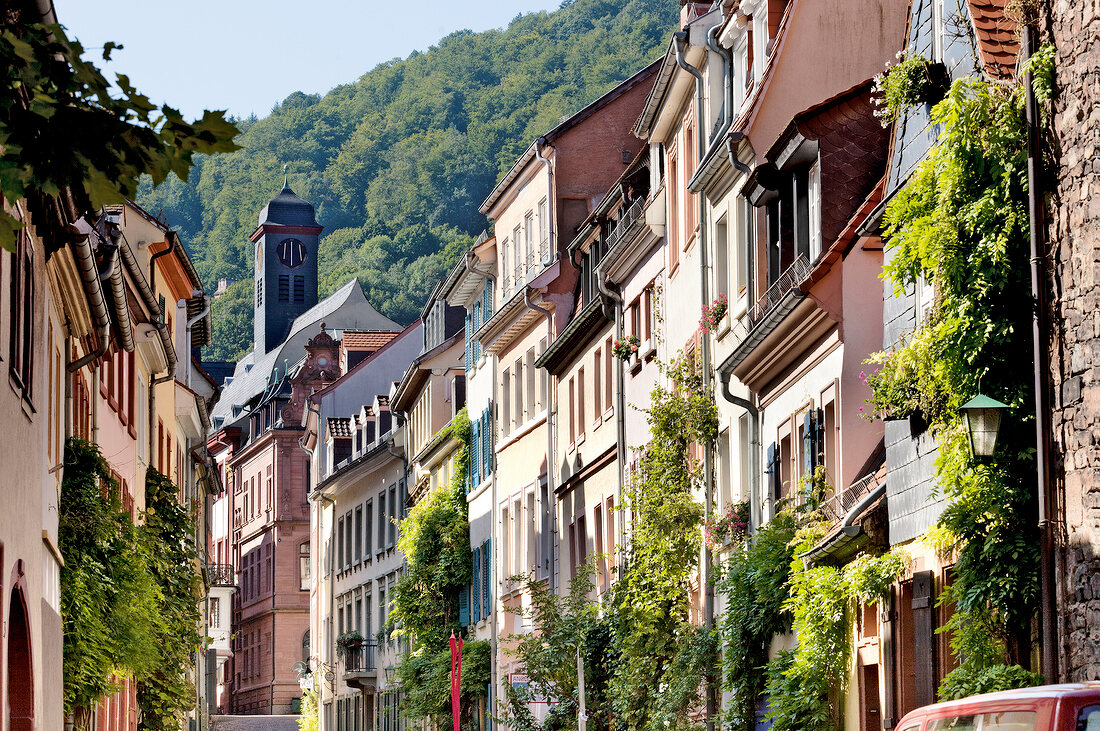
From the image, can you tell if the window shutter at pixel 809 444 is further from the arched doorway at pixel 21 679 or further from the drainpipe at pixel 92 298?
the arched doorway at pixel 21 679

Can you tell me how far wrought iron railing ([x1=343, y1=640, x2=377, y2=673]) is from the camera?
191 ft

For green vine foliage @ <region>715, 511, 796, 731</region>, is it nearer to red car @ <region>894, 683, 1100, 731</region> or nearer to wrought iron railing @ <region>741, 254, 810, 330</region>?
wrought iron railing @ <region>741, 254, 810, 330</region>

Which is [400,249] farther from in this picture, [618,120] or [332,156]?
[618,120]

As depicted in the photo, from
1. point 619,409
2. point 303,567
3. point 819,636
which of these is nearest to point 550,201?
point 619,409

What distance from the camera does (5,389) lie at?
14.1 meters

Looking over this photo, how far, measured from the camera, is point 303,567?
8481 centimetres

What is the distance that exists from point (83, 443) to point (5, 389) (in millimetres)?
9994

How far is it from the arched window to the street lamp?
72288mm

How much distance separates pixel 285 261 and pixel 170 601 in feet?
269

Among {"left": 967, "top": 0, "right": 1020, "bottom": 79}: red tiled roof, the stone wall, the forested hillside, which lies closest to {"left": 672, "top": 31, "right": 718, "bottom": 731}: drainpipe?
{"left": 967, "top": 0, "right": 1020, "bottom": 79}: red tiled roof

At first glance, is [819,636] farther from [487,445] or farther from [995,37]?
[487,445]

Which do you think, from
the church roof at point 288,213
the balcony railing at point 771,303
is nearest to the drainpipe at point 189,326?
the balcony railing at point 771,303

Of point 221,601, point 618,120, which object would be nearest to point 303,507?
point 221,601

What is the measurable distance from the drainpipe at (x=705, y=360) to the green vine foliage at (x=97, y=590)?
7167 mm
